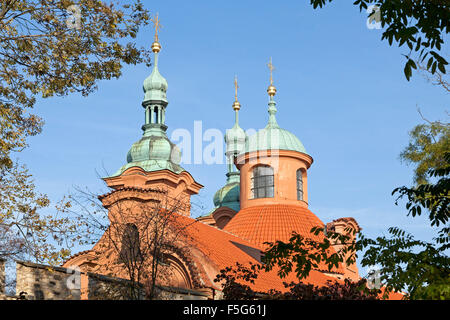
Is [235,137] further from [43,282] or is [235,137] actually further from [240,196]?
[43,282]

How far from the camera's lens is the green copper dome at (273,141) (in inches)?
1528

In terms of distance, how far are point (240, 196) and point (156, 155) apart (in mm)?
6505

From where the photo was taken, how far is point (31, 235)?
14.4m

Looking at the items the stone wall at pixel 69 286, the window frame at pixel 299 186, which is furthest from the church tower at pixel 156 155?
the stone wall at pixel 69 286

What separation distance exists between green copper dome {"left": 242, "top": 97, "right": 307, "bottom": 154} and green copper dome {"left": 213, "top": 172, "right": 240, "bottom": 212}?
1170 cm

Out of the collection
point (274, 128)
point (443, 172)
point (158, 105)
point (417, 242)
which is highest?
point (158, 105)

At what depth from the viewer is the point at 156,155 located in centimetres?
4275

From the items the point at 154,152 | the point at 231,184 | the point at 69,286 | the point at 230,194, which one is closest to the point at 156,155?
the point at 154,152

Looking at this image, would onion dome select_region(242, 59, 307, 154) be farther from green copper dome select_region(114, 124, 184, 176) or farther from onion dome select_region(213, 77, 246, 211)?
onion dome select_region(213, 77, 246, 211)

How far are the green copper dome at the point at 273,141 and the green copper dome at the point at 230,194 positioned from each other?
1170 cm

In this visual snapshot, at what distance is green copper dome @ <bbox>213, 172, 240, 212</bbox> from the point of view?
5178cm

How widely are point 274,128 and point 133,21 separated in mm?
25599

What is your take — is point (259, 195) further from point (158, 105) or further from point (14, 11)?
point (14, 11)
